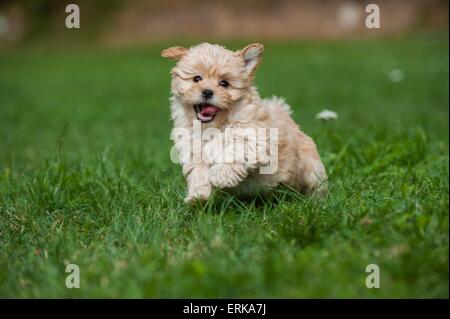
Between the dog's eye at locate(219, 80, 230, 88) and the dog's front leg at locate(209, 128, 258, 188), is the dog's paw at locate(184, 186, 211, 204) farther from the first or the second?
the dog's eye at locate(219, 80, 230, 88)

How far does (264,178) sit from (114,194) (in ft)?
3.10

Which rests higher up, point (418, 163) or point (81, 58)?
point (81, 58)

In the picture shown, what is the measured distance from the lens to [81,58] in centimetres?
1927

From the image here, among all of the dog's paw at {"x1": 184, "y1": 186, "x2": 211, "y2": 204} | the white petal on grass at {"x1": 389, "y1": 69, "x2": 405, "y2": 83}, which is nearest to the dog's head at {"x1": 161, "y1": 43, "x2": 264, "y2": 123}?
the dog's paw at {"x1": 184, "y1": 186, "x2": 211, "y2": 204}

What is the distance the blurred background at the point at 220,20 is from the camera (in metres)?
21.4

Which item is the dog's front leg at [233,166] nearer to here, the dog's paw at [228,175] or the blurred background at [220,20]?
the dog's paw at [228,175]

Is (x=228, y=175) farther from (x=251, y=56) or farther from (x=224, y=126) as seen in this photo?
(x=251, y=56)

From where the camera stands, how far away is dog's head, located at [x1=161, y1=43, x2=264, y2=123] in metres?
3.74

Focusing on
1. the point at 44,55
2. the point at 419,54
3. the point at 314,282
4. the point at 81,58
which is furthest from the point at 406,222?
the point at 44,55

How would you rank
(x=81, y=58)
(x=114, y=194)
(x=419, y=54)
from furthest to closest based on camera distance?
(x=81, y=58) → (x=419, y=54) → (x=114, y=194)

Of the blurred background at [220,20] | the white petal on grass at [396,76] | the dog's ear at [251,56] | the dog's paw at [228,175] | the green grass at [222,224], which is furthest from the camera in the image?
the blurred background at [220,20]

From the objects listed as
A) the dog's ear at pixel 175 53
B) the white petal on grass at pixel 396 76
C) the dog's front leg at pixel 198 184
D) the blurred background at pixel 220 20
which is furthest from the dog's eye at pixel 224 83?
the blurred background at pixel 220 20

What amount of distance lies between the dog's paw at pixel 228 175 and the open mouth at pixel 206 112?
10.7 inches
